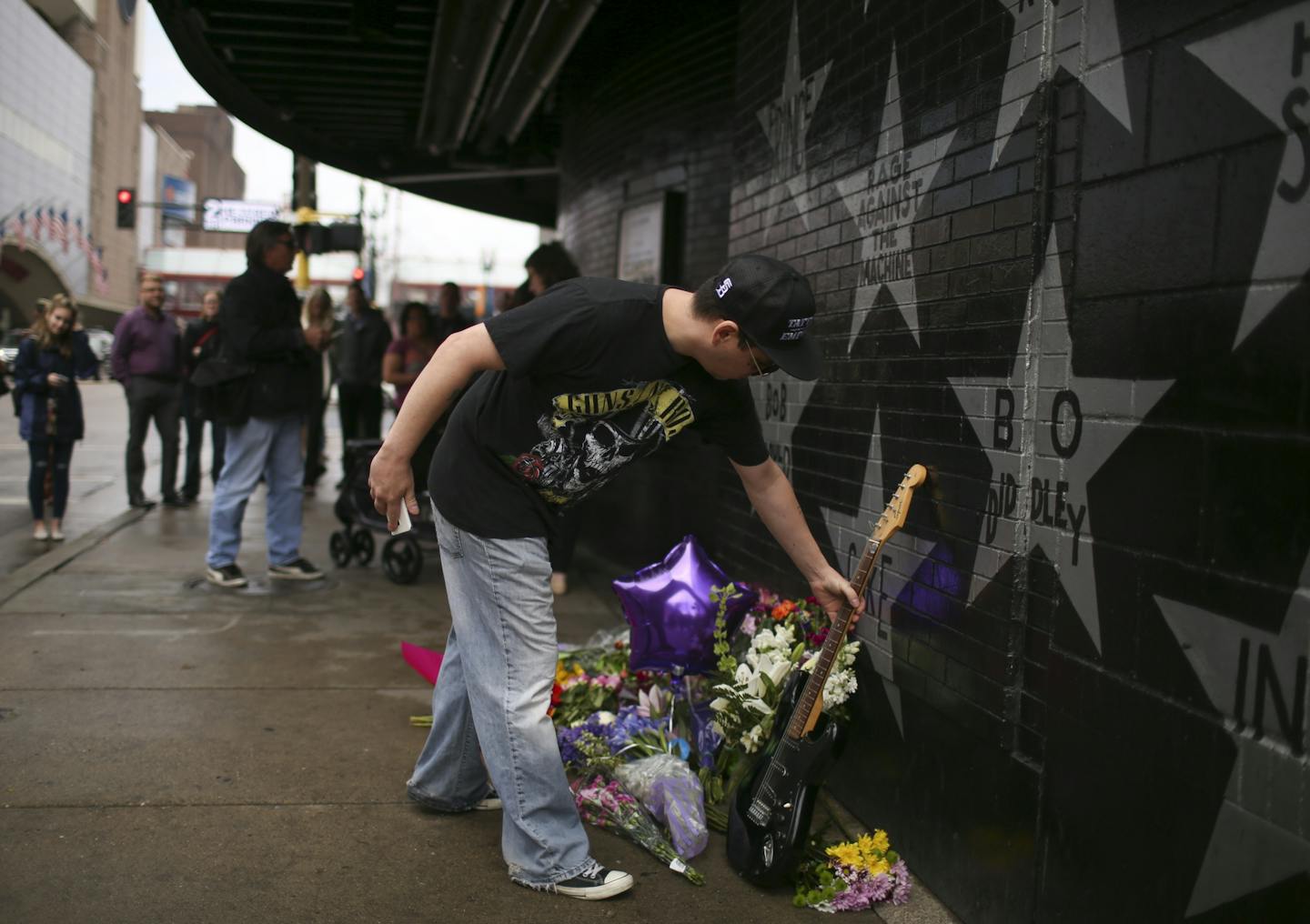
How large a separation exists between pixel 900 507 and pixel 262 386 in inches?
183

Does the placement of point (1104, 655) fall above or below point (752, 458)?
below

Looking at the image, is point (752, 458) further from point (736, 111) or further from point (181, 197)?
point (181, 197)

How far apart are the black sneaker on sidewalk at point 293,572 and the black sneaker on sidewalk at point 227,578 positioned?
0.86 feet

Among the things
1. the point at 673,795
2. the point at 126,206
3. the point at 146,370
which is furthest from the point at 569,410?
the point at 126,206

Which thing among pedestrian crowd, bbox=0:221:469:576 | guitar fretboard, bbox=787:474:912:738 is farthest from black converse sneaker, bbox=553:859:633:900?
pedestrian crowd, bbox=0:221:469:576

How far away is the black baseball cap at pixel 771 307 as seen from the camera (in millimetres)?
3068

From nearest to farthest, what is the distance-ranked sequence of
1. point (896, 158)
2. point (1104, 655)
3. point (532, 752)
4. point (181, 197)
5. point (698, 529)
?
point (1104, 655)
point (532, 752)
point (896, 158)
point (698, 529)
point (181, 197)

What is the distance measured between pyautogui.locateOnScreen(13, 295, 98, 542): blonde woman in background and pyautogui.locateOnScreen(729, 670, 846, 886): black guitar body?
22.1ft

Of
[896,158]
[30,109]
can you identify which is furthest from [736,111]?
[30,109]

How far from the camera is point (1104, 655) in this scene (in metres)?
2.80

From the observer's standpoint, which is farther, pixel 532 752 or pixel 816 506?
pixel 816 506

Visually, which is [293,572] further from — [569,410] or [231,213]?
[231,213]

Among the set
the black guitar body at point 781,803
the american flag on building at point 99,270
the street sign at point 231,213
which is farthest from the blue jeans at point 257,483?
the american flag on building at point 99,270

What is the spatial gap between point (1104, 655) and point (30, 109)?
5835cm
